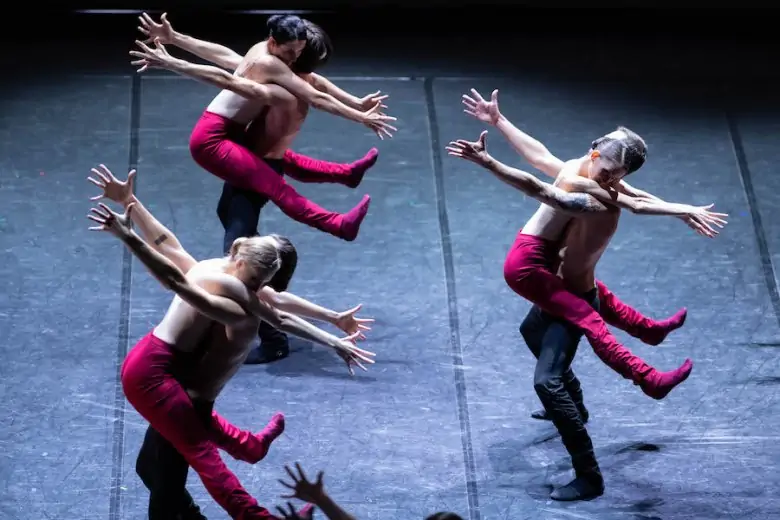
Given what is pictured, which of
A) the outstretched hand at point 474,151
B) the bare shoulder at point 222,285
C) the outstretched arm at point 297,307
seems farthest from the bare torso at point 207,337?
the outstretched hand at point 474,151

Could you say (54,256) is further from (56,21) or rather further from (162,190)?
(56,21)

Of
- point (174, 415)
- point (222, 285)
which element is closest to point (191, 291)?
point (222, 285)

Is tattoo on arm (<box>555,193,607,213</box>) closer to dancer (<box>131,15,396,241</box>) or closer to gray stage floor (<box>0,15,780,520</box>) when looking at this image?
dancer (<box>131,15,396,241</box>)

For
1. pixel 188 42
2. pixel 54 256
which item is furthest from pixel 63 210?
pixel 188 42

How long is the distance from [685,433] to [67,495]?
2.19 meters

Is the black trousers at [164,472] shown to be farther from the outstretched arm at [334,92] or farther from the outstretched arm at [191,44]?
the outstretched arm at [191,44]

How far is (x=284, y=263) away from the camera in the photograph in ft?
13.8

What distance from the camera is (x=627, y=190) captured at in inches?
193

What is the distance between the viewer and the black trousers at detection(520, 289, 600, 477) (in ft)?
15.7

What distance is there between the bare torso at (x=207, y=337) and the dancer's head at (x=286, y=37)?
1.15 m

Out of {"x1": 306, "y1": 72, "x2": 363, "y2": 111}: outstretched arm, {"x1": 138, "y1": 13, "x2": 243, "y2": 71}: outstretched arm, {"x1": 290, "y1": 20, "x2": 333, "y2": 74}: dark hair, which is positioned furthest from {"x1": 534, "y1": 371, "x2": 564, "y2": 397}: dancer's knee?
{"x1": 138, "y1": 13, "x2": 243, "y2": 71}: outstretched arm

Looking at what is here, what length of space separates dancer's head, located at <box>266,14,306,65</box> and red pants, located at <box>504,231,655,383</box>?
1.08 meters

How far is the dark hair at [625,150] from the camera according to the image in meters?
4.67

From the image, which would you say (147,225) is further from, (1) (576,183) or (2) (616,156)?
(2) (616,156)
